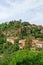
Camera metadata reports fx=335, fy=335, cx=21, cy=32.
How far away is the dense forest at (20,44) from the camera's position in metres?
26.6

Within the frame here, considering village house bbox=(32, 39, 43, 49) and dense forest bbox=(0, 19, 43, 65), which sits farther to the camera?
village house bbox=(32, 39, 43, 49)

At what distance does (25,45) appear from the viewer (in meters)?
42.2

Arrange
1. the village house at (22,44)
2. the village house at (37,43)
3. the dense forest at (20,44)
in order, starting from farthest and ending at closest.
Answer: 1. the village house at (37,43)
2. the village house at (22,44)
3. the dense forest at (20,44)

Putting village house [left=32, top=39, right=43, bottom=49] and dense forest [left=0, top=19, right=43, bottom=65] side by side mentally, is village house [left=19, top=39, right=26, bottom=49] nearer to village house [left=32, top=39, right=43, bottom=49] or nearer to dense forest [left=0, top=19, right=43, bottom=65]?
dense forest [left=0, top=19, right=43, bottom=65]

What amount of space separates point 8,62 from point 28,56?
1.88m

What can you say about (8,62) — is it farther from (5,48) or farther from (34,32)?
(34,32)

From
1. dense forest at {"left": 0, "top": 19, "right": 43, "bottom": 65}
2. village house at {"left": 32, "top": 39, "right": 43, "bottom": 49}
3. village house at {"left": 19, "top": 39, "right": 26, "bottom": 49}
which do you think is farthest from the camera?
village house at {"left": 32, "top": 39, "right": 43, "bottom": 49}

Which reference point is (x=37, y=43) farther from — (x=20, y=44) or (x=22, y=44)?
(x=20, y=44)

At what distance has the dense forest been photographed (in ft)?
87.3

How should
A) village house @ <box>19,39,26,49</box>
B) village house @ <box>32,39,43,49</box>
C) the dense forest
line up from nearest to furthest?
the dense forest < village house @ <box>19,39,26,49</box> < village house @ <box>32,39,43,49</box>

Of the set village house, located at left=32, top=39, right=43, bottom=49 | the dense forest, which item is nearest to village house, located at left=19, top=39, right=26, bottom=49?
the dense forest

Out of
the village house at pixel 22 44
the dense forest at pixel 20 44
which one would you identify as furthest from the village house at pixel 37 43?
the village house at pixel 22 44

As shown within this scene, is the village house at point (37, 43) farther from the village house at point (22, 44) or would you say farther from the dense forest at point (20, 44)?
the village house at point (22, 44)

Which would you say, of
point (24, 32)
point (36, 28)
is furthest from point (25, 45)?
point (36, 28)
